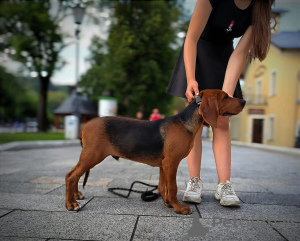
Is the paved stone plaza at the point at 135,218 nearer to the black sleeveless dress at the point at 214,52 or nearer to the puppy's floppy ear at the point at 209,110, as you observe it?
the puppy's floppy ear at the point at 209,110

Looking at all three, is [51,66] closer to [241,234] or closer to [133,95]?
[133,95]

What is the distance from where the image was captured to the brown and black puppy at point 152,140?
2.55 m

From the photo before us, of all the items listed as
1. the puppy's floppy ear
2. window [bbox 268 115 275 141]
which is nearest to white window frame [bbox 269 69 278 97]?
Answer: window [bbox 268 115 275 141]

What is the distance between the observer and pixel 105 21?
22422 millimetres

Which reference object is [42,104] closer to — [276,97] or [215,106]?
[276,97]

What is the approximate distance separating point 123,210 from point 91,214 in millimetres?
302

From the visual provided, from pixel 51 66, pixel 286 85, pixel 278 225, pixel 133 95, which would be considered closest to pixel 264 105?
pixel 286 85

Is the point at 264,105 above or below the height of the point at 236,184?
above

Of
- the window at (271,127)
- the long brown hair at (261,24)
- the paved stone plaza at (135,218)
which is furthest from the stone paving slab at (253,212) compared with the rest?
the window at (271,127)

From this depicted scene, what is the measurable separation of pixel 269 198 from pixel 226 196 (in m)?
0.75

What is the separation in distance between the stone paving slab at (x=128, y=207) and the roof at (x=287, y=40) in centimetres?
2098

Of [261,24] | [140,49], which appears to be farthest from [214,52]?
[140,49]

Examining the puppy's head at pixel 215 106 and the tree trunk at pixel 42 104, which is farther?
the tree trunk at pixel 42 104

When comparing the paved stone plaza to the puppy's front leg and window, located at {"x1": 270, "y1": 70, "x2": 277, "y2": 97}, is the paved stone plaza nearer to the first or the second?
the puppy's front leg
